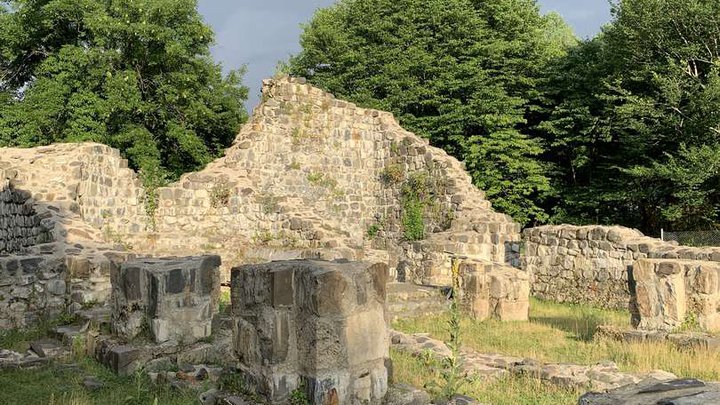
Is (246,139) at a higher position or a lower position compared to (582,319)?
higher

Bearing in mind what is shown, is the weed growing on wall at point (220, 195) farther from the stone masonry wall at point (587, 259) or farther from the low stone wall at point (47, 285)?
the stone masonry wall at point (587, 259)

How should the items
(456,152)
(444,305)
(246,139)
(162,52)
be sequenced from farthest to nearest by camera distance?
(456,152), (162,52), (246,139), (444,305)

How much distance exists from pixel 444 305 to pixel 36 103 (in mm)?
18454

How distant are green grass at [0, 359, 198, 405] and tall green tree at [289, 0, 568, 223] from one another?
21982mm

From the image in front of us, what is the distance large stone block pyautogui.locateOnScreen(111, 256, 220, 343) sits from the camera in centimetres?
746

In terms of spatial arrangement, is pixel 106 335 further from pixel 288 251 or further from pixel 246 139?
pixel 246 139

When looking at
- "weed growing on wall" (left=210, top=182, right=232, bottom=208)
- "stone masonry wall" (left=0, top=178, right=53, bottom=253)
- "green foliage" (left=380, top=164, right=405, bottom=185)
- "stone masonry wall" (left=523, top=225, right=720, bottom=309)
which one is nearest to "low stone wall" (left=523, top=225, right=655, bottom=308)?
"stone masonry wall" (left=523, top=225, right=720, bottom=309)

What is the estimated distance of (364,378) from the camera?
17.1ft

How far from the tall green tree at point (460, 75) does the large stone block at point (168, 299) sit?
2075cm

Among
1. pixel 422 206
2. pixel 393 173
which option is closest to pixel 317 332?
pixel 422 206

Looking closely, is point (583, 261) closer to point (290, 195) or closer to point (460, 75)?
point (290, 195)

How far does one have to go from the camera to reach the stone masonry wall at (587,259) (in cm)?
1352

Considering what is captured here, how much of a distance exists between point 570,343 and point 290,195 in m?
10.5

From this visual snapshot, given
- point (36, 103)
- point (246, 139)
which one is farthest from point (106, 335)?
point (36, 103)
